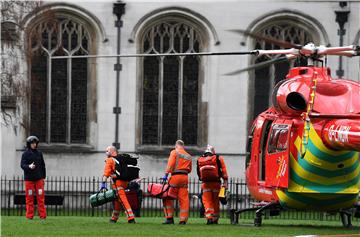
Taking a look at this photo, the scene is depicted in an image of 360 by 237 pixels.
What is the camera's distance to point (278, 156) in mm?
27141

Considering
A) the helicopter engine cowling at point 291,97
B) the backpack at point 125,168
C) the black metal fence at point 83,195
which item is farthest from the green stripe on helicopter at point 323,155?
the black metal fence at point 83,195

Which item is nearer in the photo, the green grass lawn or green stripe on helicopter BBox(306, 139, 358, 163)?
the green grass lawn

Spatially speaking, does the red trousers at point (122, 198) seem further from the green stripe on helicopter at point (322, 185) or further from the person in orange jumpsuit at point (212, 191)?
the green stripe on helicopter at point (322, 185)

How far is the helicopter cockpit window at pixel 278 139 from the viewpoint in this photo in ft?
88.2

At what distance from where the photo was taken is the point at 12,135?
136ft

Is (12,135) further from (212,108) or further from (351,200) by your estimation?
(351,200)

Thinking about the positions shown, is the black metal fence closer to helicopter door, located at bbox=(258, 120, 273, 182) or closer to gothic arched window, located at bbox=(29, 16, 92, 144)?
gothic arched window, located at bbox=(29, 16, 92, 144)

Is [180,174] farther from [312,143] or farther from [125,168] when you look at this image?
[312,143]

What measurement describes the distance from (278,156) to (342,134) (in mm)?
2696

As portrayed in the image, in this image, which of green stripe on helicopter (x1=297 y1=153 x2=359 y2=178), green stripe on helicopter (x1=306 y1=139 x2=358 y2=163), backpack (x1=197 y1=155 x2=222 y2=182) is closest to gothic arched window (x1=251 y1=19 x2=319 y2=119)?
backpack (x1=197 y1=155 x2=222 y2=182)

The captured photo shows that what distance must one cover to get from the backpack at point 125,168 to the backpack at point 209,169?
4.19 feet

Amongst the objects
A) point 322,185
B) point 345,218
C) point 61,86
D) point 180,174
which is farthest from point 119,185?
point 61,86

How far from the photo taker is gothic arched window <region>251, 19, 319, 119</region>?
1640 inches

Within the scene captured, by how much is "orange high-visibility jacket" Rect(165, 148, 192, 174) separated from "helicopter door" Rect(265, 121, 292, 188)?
175 centimetres
